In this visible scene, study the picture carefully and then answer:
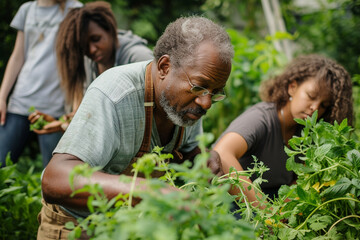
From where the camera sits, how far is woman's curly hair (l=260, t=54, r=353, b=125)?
2.56 metres

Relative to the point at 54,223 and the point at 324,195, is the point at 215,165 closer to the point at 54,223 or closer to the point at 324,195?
the point at 324,195

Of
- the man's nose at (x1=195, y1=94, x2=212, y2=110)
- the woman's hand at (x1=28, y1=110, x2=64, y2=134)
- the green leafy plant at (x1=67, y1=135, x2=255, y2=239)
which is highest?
the green leafy plant at (x1=67, y1=135, x2=255, y2=239)

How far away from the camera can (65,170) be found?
1.31 metres

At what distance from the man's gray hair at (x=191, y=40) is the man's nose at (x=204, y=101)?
0.15 metres

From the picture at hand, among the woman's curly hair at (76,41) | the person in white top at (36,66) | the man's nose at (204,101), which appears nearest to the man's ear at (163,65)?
the man's nose at (204,101)

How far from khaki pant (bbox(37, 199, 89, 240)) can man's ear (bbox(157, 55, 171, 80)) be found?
28.0 inches

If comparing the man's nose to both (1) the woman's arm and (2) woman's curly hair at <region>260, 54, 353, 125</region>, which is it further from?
(1) the woman's arm

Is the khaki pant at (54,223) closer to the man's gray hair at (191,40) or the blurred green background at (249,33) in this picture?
the man's gray hair at (191,40)

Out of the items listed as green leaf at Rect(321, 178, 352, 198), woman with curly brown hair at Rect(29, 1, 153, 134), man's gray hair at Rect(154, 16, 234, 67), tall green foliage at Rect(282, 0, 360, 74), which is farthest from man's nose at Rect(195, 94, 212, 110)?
tall green foliage at Rect(282, 0, 360, 74)

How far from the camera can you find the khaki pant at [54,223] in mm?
1681

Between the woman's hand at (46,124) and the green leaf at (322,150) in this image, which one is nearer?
the green leaf at (322,150)

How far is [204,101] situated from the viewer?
1.64m

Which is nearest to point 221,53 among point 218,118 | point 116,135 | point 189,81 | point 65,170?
point 189,81

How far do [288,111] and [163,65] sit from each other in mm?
1213
